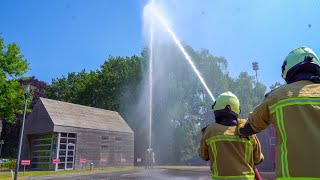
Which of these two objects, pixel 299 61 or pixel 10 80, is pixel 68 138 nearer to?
pixel 10 80

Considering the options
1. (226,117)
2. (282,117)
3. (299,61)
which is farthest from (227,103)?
(282,117)

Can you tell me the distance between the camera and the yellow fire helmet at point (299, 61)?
8.86ft

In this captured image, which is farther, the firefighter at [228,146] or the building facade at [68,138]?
the building facade at [68,138]

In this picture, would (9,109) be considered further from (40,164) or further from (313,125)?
(313,125)

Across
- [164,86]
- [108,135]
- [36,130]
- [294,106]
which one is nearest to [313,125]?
[294,106]

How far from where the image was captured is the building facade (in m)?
28.0

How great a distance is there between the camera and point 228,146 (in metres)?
3.91

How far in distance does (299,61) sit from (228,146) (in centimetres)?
156

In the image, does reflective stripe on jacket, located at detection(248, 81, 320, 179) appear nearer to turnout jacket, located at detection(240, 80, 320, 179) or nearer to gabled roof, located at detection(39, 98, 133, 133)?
turnout jacket, located at detection(240, 80, 320, 179)

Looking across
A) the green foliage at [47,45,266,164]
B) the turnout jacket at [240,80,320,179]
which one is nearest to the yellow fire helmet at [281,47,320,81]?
the turnout jacket at [240,80,320,179]

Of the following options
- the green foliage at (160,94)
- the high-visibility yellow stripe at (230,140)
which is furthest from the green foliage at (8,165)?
the high-visibility yellow stripe at (230,140)

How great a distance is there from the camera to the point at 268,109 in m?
2.71

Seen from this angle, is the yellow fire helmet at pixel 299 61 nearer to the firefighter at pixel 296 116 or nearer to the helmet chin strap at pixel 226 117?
the firefighter at pixel 296 116

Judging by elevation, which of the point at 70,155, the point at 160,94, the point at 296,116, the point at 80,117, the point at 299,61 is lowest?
the point at 70,155
